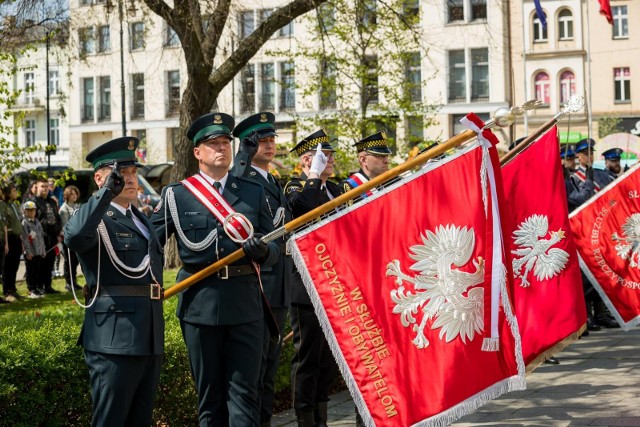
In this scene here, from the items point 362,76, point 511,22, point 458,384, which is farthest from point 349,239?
point 511,22

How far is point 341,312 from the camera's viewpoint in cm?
570

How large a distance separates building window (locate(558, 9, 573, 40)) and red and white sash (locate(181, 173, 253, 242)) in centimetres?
4661

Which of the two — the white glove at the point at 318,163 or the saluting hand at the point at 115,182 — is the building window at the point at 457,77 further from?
the saluting hand at the point at 115,182

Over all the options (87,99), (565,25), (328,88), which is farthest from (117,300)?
(87,99)

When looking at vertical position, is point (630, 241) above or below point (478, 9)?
below

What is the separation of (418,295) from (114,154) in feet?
5.98

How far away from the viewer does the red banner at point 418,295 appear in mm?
5512

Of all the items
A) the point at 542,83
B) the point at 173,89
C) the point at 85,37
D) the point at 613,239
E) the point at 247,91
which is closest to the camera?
the point at 613,239

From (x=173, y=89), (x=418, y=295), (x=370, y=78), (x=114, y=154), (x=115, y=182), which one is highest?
(x=173, y=89)

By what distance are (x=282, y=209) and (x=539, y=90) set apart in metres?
45.7

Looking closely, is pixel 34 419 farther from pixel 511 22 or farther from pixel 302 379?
pixel 511 22

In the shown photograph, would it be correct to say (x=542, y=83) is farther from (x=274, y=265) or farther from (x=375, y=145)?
(x=274, y=265)

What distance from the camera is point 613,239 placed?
10.8m

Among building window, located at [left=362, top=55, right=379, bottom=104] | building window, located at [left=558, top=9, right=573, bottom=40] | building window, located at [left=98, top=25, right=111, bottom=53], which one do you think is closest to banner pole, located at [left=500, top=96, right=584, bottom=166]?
building window, located at [left=98, top=25, right=111, bottom=53]
